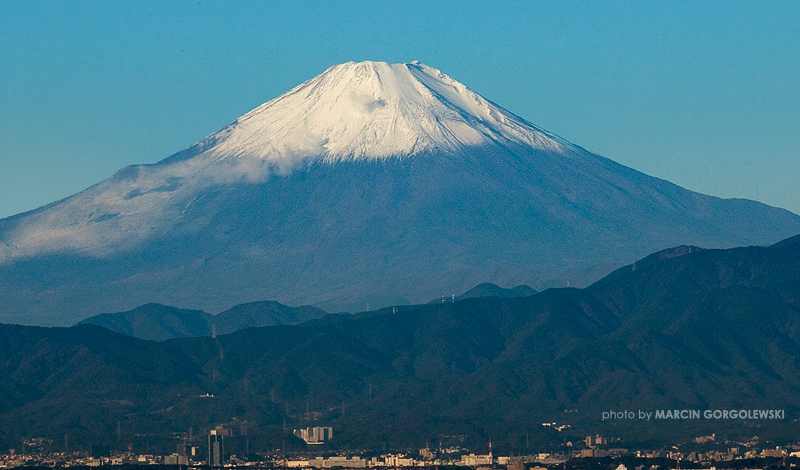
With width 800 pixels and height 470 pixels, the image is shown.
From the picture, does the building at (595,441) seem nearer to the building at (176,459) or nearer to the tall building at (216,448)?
the tall building at (216,448)

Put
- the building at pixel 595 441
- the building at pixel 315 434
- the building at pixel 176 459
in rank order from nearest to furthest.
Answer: the building at pixel 176 459
the building at pixel 595 441
the building at pixel 315 434

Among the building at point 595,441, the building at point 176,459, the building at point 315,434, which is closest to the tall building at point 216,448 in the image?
the building at point 176,459

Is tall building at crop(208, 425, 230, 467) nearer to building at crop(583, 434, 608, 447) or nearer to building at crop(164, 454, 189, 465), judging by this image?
building at crop(164, 454, 189, 465)

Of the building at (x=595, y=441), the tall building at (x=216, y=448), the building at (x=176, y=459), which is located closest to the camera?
the building at (x=176, y=459)

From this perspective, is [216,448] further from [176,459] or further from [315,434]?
[315,434]

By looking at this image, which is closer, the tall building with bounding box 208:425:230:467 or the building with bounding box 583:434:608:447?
the tall building with bounding box 208:425:230:467

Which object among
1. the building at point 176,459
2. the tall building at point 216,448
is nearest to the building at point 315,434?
the tall building at point 216,448

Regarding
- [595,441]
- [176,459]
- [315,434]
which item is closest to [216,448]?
[176,459]

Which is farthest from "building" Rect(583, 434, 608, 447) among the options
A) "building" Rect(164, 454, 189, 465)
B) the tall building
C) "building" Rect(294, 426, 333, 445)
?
"building" Rect(164, 454, 189, 465)

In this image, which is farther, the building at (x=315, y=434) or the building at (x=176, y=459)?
the building at (x=315, y=434)

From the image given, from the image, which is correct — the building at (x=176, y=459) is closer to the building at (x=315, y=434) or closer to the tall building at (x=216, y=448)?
the tall building at (x=216, y=448)

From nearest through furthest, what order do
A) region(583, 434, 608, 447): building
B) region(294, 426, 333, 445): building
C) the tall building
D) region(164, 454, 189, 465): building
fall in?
region(164, 454, 189, 465): building, the tall building, region(583, 434, 608, 447): building, region(294, 426, 333, 445): building

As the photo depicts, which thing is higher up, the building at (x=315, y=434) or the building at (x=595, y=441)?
the building at (x=315, y=434)
